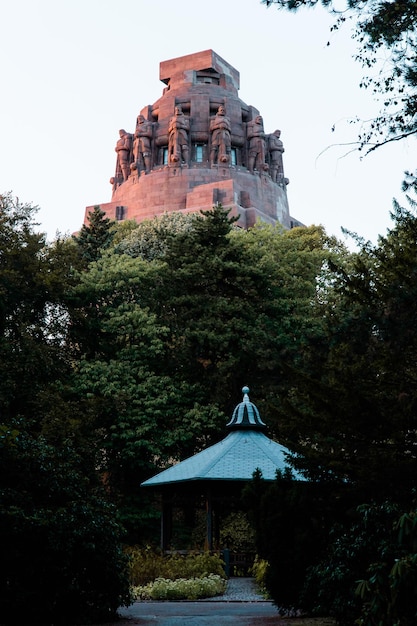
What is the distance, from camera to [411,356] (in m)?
17.8

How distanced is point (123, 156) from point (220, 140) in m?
9.88

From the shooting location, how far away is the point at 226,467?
80.3ft

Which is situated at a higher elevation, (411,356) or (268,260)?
(268,260)

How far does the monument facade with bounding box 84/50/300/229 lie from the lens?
6975 centimetres

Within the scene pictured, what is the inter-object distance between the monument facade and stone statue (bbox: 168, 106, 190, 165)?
0.27 feet

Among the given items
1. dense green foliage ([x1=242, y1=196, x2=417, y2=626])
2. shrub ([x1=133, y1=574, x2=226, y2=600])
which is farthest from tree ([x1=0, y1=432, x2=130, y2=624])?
shrub ([x1=133, y1=574, x2=226, y2=600])

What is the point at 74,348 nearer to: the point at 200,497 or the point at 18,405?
the point at 18,405

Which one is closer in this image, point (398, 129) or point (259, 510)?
point (398, 129)

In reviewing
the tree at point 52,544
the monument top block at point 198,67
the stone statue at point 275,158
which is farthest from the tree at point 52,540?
the monument top block at point 198,67

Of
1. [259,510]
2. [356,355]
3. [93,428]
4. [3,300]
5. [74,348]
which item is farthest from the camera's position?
[74,348]

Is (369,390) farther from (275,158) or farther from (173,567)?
(275,158)

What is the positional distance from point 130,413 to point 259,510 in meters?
19.7

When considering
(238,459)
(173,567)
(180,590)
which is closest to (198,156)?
(238,459)

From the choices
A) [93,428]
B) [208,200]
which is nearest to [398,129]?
[93,428]
